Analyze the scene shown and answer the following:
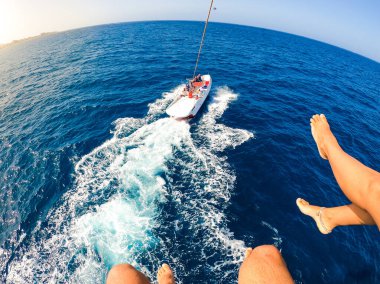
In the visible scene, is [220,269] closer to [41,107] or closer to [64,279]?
[64,279]

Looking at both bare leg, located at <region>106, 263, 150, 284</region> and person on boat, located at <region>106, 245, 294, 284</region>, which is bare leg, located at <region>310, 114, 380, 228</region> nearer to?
person on boat, located at <region>106, 245, 294, 284</region>

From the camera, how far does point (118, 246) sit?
12070mm

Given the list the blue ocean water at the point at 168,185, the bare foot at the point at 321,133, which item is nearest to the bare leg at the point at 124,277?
the bare foot at the point at 321,133

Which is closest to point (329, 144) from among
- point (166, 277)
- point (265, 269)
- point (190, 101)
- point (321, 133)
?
point (321, 133)

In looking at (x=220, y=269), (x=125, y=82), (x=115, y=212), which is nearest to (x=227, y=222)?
(x=220, y=269)

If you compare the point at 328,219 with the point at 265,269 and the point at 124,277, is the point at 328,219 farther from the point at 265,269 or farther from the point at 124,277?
the point at 124,277

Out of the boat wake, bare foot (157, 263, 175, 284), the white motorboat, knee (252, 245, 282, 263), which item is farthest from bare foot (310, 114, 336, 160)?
the white motorboat

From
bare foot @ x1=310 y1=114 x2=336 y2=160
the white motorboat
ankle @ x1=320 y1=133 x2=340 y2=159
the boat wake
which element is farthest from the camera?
the white motorboat

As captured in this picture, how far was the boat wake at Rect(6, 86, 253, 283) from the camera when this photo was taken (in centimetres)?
1148

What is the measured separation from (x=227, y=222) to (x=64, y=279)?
1069cm

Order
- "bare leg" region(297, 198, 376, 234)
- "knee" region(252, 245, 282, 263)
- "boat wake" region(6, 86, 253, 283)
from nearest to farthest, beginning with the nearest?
"knee" region(252, 245, 282, 263) < "bare leg" region(297, 198, 376, 234) < "boat wake" region(6, 86, 253, 283)

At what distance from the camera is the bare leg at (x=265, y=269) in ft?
7.00

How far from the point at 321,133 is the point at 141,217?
40.2 feet

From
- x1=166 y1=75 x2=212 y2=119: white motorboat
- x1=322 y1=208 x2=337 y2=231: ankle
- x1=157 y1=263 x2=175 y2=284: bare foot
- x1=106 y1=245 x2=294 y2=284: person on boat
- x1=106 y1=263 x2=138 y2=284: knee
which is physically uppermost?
x1=106 y1=245 x2=294 y2=284: person on boat
